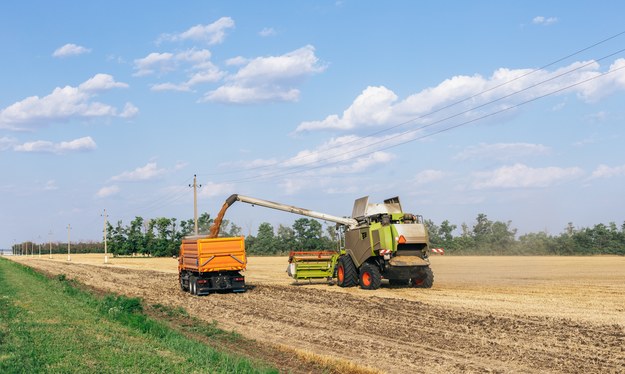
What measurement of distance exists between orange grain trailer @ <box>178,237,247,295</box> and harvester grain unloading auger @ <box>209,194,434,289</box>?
3.14m

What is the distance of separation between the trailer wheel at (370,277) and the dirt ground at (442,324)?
0.54 meters

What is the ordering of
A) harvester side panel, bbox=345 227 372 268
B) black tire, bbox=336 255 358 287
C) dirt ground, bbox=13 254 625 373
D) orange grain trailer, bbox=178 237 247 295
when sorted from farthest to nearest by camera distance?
black tire, bbox=336 255 358 287, orange grain trailer, bbox=178 237 247 295, harvester side panel, bbox=345 227 372 268, dirt ground, bbox=13 254 625 373

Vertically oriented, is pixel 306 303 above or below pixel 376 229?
below

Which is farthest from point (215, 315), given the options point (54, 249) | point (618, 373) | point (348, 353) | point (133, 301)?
point (54, 249)

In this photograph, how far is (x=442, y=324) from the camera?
52.0 ft

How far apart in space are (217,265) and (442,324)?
45.9ft

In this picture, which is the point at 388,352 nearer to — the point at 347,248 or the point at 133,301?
the point at 133,301

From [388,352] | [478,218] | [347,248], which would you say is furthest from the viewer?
[478,218]

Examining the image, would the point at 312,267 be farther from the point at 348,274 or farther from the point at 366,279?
the point at 366,279

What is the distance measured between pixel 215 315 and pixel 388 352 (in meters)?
8.79

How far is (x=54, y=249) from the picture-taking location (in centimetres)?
17725

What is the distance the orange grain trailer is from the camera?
27.4 meters

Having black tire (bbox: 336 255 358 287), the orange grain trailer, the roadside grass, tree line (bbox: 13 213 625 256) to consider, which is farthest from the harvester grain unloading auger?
tree line (bbox: 13 213 625 256)

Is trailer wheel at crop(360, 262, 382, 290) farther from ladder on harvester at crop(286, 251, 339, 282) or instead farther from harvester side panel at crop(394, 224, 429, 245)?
ladder on harvester at crop(286, 251, 339, 282)
